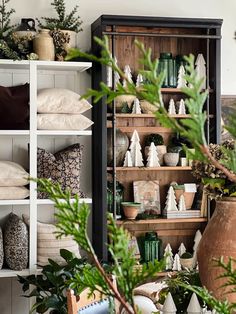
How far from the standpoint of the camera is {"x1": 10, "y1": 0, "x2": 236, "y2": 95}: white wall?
164 inches

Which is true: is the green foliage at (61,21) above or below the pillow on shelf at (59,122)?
above

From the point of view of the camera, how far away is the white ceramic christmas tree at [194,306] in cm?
174

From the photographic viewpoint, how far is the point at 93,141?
13.9ft

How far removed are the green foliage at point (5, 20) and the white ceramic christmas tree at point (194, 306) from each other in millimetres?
2570

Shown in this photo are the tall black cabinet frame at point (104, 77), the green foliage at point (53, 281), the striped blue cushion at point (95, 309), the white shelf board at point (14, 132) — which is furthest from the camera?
the tall black cabinet frame at point (104, 77)

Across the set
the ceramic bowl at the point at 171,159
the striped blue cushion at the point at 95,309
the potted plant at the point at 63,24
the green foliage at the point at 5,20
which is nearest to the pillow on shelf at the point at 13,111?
the green foliage at the point at 5,20

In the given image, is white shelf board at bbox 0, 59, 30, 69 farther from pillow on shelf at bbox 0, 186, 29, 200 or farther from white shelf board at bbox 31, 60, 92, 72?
pillow on shelf at bbox 0, 186, 29, 200

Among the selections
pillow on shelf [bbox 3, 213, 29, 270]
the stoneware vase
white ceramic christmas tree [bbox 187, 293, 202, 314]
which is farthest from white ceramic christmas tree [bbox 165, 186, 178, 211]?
white ceramic christmas tree [bbox 187, 293, 202, 314]

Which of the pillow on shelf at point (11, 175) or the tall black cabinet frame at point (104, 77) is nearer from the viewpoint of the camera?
the pillow on shelf at point (11, 175)

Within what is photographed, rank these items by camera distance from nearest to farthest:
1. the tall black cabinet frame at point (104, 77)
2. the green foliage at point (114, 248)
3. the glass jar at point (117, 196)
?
the green foliage at point (114, 248), the tall black cabinet frame at point (104, 77), the glass jar at point (117, 196)

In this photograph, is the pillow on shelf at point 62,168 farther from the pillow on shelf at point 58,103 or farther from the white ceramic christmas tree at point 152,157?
the white ceramic christmas tree at point 152,157

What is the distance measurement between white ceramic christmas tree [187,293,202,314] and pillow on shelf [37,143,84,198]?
2.18m

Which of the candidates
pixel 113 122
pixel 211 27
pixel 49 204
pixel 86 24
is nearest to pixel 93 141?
pixel 113 122

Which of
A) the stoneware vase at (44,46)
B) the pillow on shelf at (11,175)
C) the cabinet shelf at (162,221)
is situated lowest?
the cabinet shelf at (162,221)
